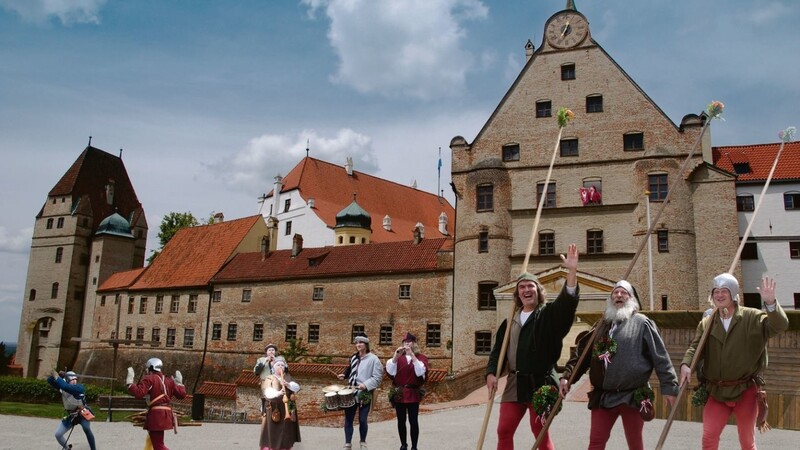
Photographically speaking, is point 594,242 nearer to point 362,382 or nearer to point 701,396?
point 362,382

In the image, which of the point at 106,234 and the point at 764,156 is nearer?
the point at 764,156

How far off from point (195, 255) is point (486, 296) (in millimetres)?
27159

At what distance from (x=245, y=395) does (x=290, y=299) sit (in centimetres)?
1239

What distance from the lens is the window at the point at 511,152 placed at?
3441 centimetres

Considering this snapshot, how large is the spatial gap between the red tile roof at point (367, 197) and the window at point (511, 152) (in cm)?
2132

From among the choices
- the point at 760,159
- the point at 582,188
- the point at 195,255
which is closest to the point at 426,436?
the point at 582,188

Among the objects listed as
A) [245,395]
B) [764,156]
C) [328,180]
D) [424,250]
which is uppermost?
[328,180]

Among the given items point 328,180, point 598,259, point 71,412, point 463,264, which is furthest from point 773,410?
point 328,180

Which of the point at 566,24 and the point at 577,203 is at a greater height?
the point at 566,24

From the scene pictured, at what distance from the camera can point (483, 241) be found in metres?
34.2

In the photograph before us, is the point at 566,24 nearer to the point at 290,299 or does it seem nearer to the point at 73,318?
the point at 290,299

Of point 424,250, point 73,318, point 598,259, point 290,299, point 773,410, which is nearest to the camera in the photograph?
point 773,410

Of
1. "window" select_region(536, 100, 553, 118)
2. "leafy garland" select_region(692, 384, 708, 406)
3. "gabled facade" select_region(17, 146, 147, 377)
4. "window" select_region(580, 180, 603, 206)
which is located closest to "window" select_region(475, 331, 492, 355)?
"window" select_region(580, 180, 603, 206)

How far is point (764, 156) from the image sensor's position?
34156mm
